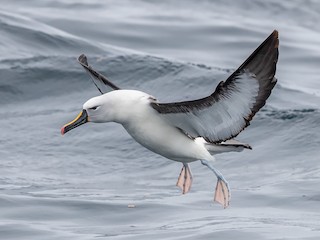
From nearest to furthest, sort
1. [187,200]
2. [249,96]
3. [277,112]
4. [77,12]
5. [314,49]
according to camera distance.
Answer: [249,96] → [187,200] → [277,112] → [314,49] → [77,12]

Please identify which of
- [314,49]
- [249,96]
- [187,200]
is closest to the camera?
[249,96]

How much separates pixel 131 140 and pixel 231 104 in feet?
25.6

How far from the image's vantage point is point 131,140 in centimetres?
1808

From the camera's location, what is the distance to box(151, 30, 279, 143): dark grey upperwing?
990cm

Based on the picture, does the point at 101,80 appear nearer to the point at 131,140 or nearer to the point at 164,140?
the point at 164,140

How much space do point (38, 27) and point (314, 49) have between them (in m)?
6.03

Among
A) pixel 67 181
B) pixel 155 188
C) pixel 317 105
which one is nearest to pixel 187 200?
pixel 155 188

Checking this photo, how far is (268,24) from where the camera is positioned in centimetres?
2862

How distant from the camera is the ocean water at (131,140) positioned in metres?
13.1

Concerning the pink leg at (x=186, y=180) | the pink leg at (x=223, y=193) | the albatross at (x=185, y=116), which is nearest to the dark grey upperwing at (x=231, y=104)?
the albatross at (x=185, y=116)

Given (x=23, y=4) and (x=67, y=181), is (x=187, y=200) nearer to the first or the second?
(x=67, y=181)

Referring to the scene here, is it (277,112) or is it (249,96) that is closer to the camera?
(249,96)

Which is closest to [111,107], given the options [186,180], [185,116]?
[185,116]

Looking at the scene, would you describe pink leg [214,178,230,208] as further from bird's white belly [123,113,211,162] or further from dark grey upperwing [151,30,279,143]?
dark grey upperwing [151,30,279,143]
